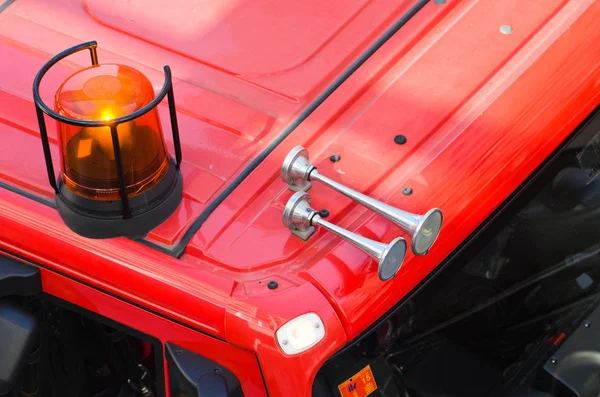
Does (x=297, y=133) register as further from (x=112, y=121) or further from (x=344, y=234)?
(x=112, y=121)

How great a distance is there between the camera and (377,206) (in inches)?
85.4

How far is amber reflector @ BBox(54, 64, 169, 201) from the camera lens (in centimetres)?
206

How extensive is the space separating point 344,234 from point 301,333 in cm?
22

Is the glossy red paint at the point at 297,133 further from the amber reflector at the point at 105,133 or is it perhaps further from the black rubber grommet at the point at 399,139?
the amber reflector at the point at 105,133

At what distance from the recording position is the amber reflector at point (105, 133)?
2059 mm

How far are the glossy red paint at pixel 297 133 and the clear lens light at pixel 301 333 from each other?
2 centimetres

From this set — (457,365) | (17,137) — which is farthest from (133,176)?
(457,365)

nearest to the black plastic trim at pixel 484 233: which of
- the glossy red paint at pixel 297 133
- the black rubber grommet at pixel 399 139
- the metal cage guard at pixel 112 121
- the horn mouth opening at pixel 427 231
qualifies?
the glossy red paint at pixel 297 133

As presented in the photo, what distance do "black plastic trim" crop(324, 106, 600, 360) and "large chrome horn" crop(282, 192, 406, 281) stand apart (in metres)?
0.14

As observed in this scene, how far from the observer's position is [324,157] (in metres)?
2.38

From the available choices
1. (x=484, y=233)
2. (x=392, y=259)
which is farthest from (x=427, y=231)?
(x=484, y=233)

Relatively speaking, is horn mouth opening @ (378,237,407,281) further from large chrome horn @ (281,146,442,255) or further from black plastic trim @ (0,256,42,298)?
black plastic trim @ (0,256,42,298)

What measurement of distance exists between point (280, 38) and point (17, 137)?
708 millimetres

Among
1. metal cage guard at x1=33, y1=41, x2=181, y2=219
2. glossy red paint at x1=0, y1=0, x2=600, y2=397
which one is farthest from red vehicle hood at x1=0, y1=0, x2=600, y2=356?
metal cage guard at x1=33, y1=41, x2=181, y2=219
